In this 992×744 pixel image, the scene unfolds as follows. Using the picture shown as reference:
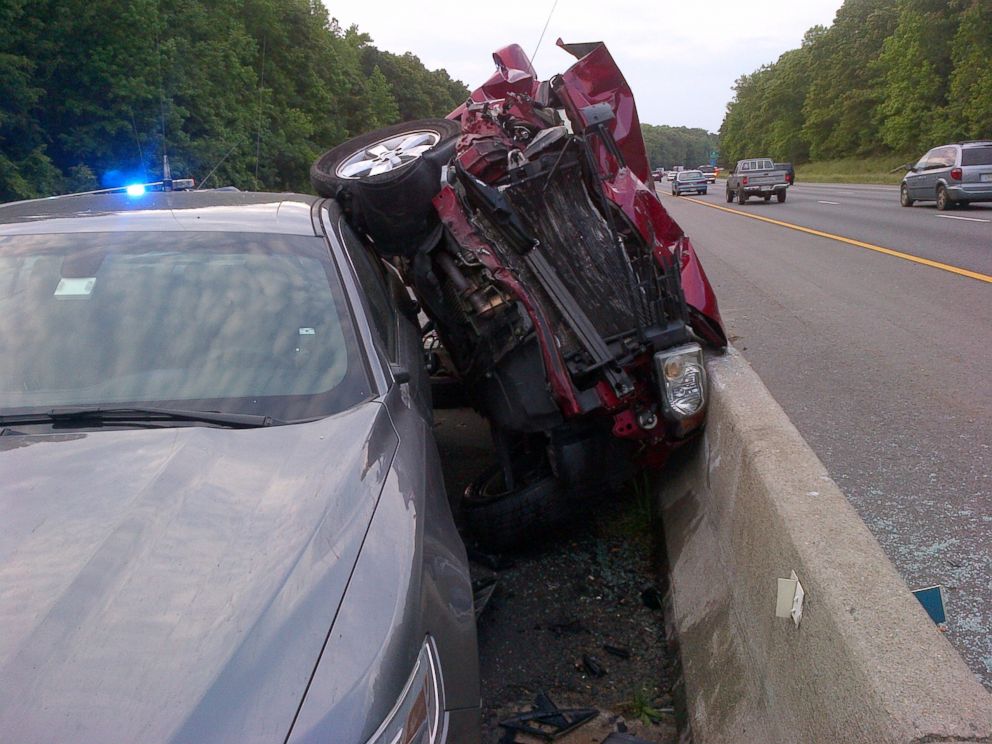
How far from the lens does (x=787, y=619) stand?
98.9 inches

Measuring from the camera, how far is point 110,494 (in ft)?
7.52

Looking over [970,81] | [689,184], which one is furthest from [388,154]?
[970,81]

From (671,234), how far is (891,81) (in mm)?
72063

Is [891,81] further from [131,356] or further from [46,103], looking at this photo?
[131,356]

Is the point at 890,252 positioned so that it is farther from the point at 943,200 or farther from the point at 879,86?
the point at 879,86

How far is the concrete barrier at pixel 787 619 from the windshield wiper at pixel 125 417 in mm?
1614

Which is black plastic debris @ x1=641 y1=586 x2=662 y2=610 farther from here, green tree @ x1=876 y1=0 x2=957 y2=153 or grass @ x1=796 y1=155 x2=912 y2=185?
green tree @ x1=876 y1=0 x2=957 y2=153

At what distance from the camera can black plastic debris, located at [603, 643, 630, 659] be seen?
377 centimetres

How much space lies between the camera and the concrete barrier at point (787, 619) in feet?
6.24

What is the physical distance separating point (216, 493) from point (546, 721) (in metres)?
1.62

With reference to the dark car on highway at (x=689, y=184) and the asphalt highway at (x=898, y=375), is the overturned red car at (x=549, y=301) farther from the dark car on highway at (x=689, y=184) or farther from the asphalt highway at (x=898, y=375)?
the dark car on highway at (x=689, y=184)

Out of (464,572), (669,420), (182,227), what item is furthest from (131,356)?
(669,420)

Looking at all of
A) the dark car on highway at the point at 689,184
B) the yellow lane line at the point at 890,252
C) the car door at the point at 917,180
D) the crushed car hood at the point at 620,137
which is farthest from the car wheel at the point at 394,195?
the dark car on highway at the point at 689,184

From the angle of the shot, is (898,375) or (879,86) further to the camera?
(879,86)
